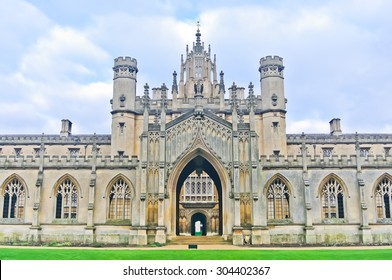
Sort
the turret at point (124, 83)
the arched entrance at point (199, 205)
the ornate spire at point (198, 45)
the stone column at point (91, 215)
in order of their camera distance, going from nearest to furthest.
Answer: the stone column at point (91, 215)
the turret at point (124, 83)
the arched entrance at point (199, 205)
the ornate spire at point (198, 45)

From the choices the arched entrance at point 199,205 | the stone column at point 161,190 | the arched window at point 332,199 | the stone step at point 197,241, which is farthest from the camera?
the arched entrance at point 199,205

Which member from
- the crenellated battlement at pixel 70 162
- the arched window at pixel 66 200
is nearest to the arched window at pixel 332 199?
A: the crenellated battlement at pixel 70 162

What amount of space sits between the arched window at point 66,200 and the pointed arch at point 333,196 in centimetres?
2028

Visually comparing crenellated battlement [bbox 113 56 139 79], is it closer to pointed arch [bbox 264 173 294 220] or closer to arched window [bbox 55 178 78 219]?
arched window [bbox 55 178 78 219]

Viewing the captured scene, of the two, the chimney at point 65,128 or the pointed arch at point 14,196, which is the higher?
the chimney at point 65,128

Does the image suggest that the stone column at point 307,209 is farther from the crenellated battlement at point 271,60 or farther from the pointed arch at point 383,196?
the crenellated battlement at point 271,60

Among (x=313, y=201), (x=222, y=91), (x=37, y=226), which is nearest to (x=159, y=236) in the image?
(x=37, y=226)

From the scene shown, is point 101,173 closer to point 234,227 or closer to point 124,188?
point 124,188

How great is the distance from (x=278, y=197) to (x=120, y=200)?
1296 cm

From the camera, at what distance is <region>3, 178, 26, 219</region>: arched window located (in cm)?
3622

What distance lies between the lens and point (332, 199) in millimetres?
35312

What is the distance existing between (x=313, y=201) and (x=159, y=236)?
41.6 feet

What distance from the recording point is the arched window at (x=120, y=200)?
35.4m

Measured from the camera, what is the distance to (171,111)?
51.2 metres
